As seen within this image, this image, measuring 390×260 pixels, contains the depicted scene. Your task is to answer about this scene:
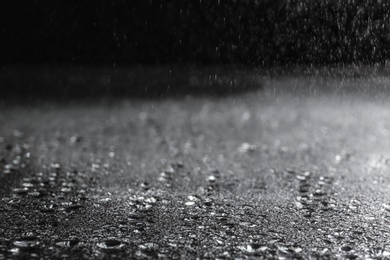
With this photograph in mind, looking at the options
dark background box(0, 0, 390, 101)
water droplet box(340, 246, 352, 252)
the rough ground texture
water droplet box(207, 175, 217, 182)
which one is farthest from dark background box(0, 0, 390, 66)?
water droplet box(340, 246, 352, 252)

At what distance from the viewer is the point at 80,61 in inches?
107

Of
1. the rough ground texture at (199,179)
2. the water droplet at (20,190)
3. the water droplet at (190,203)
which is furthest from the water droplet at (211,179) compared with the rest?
the water droplet at (20,190)

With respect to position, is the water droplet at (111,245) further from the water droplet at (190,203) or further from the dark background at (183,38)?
the dark background at (183,38)

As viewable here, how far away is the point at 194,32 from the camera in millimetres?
2059

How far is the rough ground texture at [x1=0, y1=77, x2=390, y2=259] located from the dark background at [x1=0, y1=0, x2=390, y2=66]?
28cm

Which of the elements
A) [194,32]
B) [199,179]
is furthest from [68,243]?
[194,32]

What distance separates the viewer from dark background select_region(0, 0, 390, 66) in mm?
1669

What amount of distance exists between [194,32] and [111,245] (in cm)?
111

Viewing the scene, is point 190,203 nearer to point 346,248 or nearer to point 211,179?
point 211,179

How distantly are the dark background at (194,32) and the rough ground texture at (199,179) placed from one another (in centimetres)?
28

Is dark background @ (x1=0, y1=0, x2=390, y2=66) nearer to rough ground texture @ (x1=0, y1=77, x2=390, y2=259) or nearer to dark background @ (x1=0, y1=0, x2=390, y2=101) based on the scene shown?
dark background @ (x1=0, y1=0, x2=390, y2=101)

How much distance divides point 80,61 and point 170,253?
178 cm

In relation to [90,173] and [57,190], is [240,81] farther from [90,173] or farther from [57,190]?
[57,190]

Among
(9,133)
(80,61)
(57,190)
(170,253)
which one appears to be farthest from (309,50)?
(9,133)
